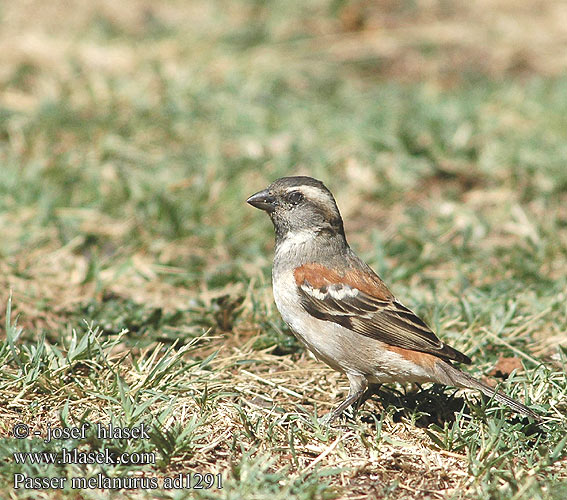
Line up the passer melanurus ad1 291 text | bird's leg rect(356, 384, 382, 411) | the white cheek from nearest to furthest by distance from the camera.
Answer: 1. the passer melanurus ad1 291 text
2. bird's leg rect(356, 384, 382, 411)
3. the white cheek

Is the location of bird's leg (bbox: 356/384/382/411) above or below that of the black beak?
below

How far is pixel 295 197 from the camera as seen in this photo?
5234 millimetres

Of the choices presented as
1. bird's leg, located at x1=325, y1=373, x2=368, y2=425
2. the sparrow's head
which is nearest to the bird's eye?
the sparrow's head

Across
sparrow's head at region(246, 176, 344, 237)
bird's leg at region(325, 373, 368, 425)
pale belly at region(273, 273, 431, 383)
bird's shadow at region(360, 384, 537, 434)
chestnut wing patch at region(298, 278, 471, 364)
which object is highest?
sparrow's head at region(246, 176, 344, 237)

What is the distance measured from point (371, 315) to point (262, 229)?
2.57 meters

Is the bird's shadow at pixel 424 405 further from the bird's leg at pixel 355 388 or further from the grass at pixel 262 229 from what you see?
the bird's leg at pixel 355 388

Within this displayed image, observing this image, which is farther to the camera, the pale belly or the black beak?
the black beak

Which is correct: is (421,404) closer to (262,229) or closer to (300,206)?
Result: (300,206)

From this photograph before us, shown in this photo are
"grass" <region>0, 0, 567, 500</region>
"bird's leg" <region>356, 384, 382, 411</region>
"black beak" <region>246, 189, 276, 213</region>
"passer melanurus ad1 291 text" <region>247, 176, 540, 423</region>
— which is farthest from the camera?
"black beak" <region>246, 189, 276, 213</region>

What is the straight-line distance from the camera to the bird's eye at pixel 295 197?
522 centimetres

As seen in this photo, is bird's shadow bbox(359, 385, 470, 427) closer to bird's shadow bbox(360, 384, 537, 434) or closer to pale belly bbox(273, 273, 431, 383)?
bird's shadow bbox(360, 384, 537, 434)

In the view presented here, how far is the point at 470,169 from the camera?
26.3 feet

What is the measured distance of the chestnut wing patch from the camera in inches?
177

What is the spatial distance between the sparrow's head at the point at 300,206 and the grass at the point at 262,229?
0.66m
